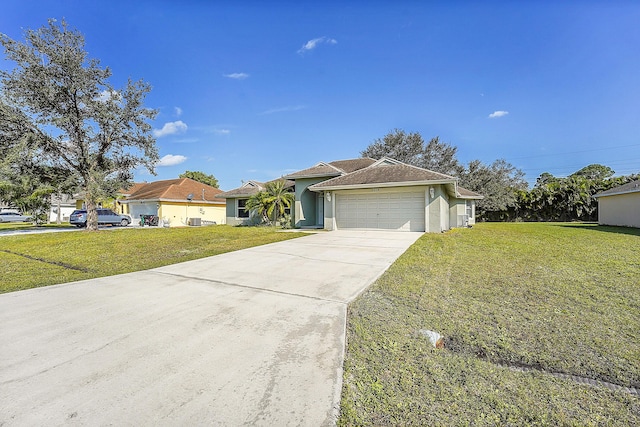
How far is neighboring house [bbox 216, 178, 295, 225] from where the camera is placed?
75.3 ft

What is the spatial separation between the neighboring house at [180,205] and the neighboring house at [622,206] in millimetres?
30781

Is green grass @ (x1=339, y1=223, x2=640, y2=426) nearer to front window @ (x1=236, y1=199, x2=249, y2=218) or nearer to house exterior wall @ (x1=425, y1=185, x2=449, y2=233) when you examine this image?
house exterior wall @ (x1=425, y1=185, x2=449, y2=233)

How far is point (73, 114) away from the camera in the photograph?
50.4ft

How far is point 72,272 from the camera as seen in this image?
22.7 feet

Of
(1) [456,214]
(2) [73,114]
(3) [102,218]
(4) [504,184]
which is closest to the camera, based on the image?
(2) [73,114]

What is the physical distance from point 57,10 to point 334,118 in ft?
53.1

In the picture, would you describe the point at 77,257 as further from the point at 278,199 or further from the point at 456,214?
the point at 456,214

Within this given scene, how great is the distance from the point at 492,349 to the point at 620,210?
2494cm

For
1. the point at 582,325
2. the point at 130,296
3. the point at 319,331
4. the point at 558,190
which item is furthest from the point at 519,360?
the point at 558,190

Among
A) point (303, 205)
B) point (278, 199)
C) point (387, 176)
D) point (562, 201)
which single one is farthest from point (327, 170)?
point (562, 201)

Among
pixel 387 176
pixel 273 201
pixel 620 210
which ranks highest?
pixel 387 176

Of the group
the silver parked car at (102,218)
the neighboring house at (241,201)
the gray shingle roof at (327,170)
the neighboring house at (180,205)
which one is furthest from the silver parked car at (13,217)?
the gray shingle roof at (327,170)

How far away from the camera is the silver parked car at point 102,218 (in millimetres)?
20797

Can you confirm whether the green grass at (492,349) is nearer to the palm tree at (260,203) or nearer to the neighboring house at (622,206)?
the palm tree at (260,203)
